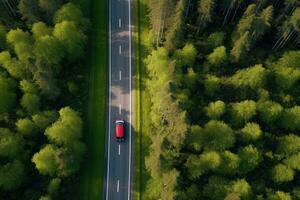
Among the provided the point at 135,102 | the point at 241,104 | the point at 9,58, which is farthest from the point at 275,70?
the point at 9,58

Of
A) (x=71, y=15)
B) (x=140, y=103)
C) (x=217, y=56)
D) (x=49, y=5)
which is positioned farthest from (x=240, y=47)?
(x=49, y=5)

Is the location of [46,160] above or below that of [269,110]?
below

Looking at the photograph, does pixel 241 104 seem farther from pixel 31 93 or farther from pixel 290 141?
pixel 31 93

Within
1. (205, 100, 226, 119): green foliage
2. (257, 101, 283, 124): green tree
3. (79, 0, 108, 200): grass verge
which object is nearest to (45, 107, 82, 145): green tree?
(79, 0, 108, 200): grass verge

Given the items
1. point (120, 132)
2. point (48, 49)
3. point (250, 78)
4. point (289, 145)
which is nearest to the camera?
point (289, 145)

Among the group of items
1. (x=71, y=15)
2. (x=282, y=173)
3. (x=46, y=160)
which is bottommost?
(x=282, y=173)

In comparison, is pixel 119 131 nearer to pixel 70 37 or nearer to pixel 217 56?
pixel 70 37

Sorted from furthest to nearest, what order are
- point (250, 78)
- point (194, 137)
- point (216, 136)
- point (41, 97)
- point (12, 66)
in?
point (250, 78) < point (41, 97) < point (12, 66) < point (216, 136) < point (194, 137)

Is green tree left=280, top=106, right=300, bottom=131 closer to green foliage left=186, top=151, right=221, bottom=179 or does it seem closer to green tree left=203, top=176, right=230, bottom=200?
green foliage left=186, top=151, right=221, bottom=179

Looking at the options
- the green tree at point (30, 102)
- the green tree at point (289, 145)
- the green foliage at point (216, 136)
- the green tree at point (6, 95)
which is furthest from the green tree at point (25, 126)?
the green tree at point (289, 145)
